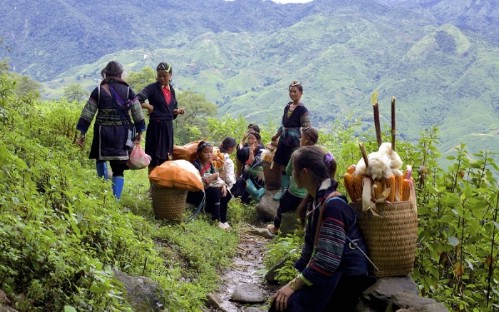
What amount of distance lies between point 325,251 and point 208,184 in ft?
18.1

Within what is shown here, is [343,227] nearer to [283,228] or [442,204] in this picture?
[442,204]

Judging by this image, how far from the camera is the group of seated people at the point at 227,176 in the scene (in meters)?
8.90

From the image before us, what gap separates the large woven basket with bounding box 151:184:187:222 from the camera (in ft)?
25.3

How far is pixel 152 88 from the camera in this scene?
847 cm

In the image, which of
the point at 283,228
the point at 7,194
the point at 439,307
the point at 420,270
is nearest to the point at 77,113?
the point at 283,228

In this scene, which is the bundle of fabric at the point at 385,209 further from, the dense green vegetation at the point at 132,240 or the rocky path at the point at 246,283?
the rocky path at the point at 246,283

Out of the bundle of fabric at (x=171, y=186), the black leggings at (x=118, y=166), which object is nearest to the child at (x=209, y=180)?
the bundle of fabric at (x=171, y=186)

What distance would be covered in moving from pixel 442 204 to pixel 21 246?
337cm

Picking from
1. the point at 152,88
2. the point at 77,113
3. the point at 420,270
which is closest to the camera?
the point at 420,270

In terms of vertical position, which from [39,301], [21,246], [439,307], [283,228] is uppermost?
[21,246]

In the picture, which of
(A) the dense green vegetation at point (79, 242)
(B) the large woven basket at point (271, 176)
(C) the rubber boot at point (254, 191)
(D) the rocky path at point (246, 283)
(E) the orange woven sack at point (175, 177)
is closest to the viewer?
(A) the dense green vegetation at point (79, 242)

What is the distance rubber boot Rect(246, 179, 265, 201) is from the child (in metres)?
2.40

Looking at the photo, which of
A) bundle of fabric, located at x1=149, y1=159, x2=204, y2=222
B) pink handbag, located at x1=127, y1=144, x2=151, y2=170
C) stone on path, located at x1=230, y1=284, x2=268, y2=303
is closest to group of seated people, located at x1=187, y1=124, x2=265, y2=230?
bundle of fabric, located at x1=149, y1=159, x2=204, y2=222

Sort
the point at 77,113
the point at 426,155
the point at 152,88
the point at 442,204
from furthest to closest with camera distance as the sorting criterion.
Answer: the point at 77,113 < the point at 152,88 < the point at 426,155 < the point at 442,204
